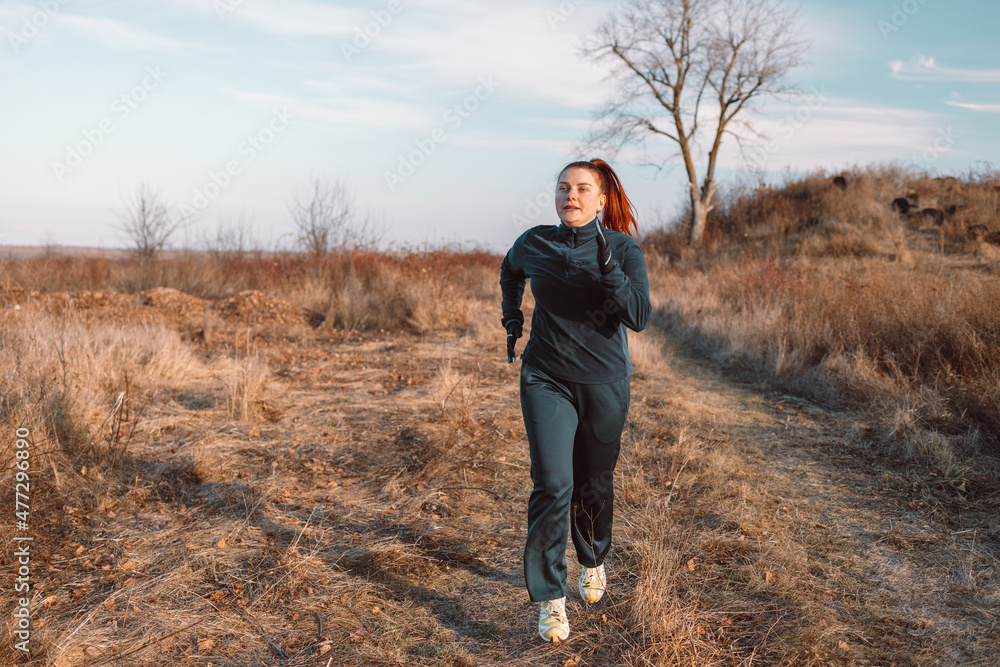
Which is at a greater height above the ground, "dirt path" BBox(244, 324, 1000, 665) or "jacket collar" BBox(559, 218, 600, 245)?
"jacket collar" BBox(559, 218, 600, 245)

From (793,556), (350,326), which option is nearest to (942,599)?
(793,556)

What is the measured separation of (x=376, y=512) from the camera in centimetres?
376

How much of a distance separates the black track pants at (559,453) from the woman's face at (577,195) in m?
0.61

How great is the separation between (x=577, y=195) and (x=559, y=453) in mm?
977

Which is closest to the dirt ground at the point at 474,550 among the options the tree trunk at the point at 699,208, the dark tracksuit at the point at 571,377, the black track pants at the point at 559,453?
the black track pants at the point at 559,453

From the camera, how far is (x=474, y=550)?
11.1ft

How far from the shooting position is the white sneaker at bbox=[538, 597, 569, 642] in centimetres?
244

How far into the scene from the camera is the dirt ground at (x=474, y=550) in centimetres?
251

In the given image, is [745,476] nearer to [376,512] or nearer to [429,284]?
[376,512]

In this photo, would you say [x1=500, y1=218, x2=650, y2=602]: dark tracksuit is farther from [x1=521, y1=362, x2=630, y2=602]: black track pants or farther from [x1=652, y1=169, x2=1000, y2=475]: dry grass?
[x1=652, y1=169, x2=1000, y2=475]: dry grass

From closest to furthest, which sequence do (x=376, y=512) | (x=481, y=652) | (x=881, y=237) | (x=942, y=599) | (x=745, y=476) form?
(x=481, y=652), (x=942, y=599), (x=376, y=512), (x=745, y=476), (x=881, y=237)

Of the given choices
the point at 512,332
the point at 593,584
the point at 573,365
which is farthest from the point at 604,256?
the point at 593,584

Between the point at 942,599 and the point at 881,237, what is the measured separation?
14903 millimetres
